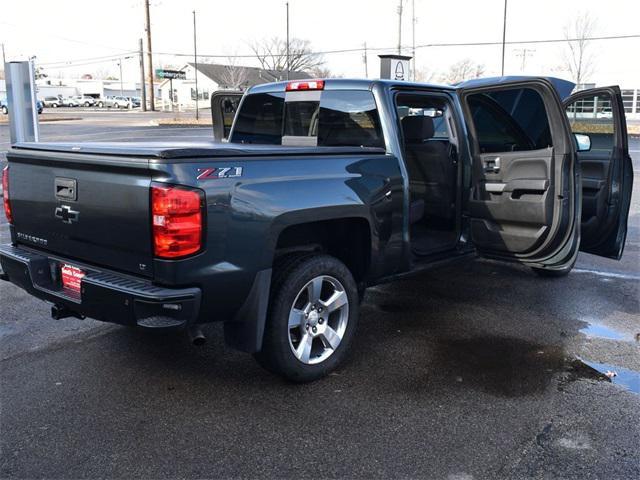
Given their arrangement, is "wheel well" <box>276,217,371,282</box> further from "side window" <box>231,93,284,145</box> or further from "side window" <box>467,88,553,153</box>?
"side window" <box>467,88,553,153</box>

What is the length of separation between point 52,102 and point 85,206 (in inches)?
3336

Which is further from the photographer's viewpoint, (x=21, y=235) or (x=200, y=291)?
(x=21, y=235)

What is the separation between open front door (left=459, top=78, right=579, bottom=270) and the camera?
4.80 m

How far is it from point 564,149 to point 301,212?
7.79 feet

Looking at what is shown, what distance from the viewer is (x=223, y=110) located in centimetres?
689

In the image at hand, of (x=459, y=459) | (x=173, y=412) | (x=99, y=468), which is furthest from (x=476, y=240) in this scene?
(x=99, y=468)

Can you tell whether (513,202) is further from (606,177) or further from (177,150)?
A: (177,150)

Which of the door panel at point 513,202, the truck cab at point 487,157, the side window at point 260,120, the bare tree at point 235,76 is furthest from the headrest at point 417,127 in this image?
the bare tree at point 235,76

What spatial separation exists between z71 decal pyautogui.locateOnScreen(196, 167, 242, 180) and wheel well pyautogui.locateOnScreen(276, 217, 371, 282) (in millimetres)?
693

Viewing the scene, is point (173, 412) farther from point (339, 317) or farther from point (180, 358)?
point (339, 317)

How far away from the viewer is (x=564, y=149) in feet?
15.7

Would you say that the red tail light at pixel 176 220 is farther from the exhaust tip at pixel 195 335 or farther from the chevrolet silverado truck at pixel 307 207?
the exhaust tip at pixel 195 335

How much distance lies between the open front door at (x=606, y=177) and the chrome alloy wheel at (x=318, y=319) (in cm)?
272

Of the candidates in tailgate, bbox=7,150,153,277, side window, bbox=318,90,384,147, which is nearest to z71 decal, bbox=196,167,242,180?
tailgate, bbox=7,150,153,277
